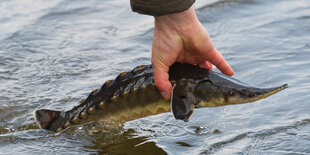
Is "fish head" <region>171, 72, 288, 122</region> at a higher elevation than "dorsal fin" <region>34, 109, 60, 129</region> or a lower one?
higher

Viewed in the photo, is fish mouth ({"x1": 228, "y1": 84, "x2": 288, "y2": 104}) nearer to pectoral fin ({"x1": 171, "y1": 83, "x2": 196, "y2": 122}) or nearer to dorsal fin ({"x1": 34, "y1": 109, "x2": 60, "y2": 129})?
pectoral fin ({"x1": 171, "y1": 83, "x2": 196, "y2": 122})

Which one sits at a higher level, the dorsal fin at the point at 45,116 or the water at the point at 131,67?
the dorsal fin at the point at 45,116

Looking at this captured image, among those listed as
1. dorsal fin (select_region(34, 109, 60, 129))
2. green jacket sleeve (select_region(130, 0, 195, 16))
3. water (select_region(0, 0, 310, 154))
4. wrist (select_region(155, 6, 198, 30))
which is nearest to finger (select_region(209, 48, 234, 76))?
wrist (select_region(155, 6, 198, 30))

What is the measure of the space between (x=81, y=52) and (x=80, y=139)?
2.42 meters

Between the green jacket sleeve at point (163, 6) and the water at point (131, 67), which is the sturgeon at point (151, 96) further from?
the green jacket sleeve at point (163, 6)

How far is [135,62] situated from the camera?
5.70 m

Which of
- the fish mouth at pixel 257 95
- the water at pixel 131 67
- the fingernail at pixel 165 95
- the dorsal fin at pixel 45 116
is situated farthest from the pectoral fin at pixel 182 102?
the dorsal fin at pixel 45 116

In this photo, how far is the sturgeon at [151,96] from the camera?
3.10 meters

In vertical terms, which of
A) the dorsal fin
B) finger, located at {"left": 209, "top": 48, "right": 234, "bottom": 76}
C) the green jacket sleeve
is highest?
the green jacket sleeve

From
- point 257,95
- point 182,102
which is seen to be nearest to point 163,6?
point 182,102

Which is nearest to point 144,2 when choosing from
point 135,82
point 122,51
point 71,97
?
point 135,82

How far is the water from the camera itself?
148 inches

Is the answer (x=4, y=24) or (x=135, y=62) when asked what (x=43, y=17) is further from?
(x=135, y=62)

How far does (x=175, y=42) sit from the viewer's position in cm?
310
